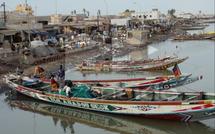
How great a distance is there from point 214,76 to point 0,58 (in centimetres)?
1496

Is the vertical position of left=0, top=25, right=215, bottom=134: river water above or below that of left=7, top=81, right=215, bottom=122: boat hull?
below

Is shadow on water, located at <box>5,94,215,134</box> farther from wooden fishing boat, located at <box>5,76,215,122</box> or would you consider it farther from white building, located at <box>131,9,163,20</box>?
white building, located at <box>131,9,163,20</box>

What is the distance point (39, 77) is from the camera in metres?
22.1

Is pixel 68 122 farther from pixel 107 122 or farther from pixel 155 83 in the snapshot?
pixel 155 83

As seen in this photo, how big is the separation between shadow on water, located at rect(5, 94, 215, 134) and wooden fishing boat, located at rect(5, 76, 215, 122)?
0.28 meters

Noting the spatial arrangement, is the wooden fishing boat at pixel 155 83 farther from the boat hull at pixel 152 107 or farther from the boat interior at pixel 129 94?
the boat hull at pixel 152 107

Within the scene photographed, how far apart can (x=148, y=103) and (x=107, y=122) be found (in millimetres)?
2144

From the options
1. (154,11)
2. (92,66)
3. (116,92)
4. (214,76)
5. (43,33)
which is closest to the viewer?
(116,92)

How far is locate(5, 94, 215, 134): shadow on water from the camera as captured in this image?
14.9 metres

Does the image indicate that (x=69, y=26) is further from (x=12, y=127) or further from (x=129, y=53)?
(x=12, y=127)

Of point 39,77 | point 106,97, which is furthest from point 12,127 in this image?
point 39,77

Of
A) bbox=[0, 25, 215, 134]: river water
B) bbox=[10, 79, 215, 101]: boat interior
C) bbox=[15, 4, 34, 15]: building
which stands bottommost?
bbox=[0, 25, 215, 134]: river water

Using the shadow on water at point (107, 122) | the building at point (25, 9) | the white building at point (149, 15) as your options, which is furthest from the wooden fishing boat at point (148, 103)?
the white building at point (149, 15)

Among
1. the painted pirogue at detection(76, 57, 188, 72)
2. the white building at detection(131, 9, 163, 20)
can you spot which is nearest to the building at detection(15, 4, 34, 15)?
the painted pirogue at detection(76, 57, 188, 72)
